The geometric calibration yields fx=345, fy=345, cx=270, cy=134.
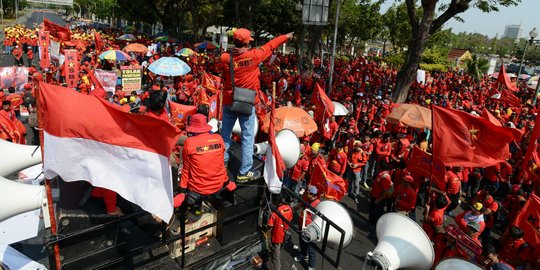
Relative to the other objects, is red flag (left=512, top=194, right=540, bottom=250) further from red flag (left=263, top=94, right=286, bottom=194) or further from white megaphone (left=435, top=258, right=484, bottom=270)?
red flag (left=263, top=94, right=286, bottom=194)

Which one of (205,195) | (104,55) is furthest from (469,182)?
(104,55)

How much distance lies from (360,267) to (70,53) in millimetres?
11641

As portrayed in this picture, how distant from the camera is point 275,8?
44219 mm

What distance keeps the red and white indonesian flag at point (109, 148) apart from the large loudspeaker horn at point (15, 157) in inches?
43.1

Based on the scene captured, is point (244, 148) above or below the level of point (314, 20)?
below

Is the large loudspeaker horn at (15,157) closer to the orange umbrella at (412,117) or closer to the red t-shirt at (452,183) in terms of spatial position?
the red t-shirt at (452,183)

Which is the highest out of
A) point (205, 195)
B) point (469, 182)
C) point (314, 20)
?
point (314, 20)

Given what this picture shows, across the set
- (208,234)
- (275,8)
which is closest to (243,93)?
(208,234)

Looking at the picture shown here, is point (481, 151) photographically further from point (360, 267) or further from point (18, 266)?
point (18, 266)

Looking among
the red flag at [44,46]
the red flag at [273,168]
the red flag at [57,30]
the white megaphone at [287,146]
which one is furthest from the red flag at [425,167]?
the red flag at [57,30]

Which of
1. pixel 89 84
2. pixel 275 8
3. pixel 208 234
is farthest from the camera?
pixel 275 8

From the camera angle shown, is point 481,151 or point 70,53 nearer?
point 481,151

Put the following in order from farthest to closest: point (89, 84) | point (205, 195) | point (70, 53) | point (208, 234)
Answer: point (89, 84) → point (70, 53) → point (208, 234) → point (205, 195)

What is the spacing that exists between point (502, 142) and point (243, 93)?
477 cm
